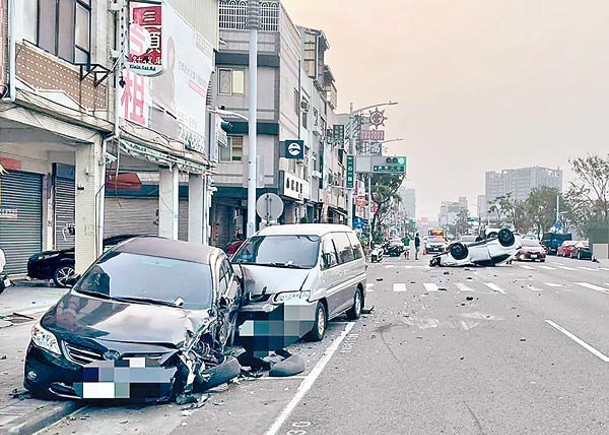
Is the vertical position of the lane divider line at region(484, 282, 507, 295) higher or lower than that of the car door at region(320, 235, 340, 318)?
lower

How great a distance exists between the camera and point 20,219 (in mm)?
21156

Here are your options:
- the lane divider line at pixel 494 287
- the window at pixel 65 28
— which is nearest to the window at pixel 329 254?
the window at pixel 65 28

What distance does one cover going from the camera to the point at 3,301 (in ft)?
52.5

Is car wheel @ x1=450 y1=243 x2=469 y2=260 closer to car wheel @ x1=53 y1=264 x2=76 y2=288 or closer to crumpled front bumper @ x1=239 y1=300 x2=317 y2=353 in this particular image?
car wheel @ x1=53 y1=264 x2=76 y2=288

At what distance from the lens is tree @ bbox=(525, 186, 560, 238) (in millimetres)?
98000

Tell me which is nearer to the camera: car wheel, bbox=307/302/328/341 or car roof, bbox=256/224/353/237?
car wheel, bbox=307/302/328/341

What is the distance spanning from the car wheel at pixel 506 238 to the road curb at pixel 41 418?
30758 millimetres

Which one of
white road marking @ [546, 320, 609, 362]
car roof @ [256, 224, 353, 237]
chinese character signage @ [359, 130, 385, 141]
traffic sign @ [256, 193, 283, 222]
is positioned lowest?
white road marking @ [546, 320, 609, 362]

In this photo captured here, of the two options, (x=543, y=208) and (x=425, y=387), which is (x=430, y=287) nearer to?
(x=425, y=387)

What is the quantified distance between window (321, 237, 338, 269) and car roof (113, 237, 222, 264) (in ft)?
9.90

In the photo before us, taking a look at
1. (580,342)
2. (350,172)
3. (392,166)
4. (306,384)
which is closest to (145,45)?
(306,384)

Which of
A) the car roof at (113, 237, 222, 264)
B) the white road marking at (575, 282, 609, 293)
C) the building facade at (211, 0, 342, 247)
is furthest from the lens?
the building facade at (211, 0, 342, 247)

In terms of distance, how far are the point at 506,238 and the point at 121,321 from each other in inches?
1214

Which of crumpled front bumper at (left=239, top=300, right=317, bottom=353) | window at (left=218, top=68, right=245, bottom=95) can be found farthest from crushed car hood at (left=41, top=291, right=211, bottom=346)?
window at (left=218, top=68, right=245, bottom=95)
